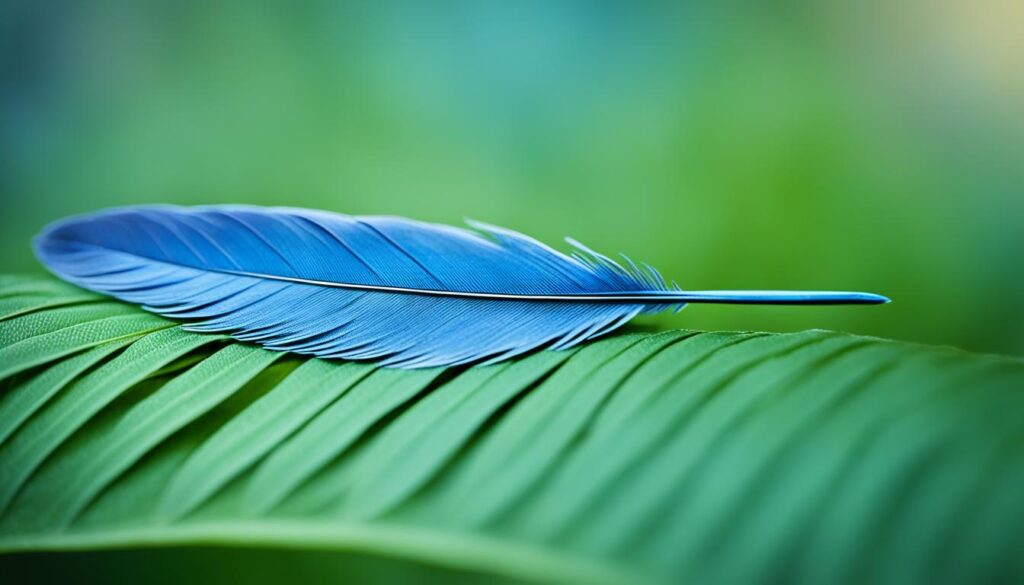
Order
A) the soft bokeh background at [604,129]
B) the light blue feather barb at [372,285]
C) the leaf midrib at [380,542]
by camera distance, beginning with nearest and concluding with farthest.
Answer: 1. the leaf midrib at [380,542]
2. the light blue feather barb at [372,285]
3. the soft bokeh background at [604,129]

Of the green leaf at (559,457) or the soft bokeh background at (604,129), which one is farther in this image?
the soft bokeh background at (604,129)

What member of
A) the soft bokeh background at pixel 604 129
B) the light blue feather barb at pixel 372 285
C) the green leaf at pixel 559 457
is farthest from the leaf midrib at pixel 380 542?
the soft bokeh background at pixel 604 129

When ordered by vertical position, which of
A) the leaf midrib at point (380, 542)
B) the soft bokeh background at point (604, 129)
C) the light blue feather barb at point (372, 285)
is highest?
the soft bokeh background at point (604, 129)

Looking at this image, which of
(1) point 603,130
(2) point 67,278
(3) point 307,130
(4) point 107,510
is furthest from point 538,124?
(4) point 107,510

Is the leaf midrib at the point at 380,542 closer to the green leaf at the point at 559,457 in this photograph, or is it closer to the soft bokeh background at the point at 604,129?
the green leaf at the point at 559,457

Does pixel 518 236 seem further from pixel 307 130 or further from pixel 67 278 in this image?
pixel 307 130

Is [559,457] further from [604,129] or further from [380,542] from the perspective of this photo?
[604,129]

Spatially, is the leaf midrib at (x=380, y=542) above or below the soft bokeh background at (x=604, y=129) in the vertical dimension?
below
